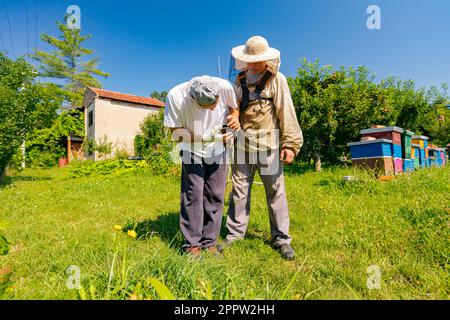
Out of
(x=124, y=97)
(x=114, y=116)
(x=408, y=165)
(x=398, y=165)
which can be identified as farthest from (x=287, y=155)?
(x=124, y=97)

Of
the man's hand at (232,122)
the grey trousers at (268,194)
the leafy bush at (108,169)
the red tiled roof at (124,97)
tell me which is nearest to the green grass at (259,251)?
the grey trousers at (268,194)

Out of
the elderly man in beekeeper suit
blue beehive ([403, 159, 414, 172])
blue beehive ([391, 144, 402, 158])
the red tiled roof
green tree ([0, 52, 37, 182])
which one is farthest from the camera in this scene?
the red tiled roof

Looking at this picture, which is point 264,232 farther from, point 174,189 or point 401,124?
point 401,124

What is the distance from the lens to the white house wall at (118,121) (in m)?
19.7

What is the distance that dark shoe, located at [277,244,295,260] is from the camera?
230 centimetres

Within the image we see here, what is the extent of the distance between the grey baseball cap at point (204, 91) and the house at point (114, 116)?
64.7ft

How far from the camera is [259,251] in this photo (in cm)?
243

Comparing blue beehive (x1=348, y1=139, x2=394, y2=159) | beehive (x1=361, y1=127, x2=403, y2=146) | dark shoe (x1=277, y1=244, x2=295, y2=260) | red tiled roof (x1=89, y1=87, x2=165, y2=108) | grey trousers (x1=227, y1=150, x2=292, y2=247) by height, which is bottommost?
dark shoe (x1=277, y1=244, x2=295, y2=260)

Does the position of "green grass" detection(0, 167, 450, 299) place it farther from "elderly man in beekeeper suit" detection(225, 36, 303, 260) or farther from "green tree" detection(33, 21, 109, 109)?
"green tree" detection(33, 21, 109, 109)

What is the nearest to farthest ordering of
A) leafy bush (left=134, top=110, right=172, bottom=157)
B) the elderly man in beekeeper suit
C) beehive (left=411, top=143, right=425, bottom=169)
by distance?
the elderly man in beekeeper suit → beehive (left=411, top=143, right=425, bottom=169) → leafy bush (left=134, top=110, right=172, bottom=157)

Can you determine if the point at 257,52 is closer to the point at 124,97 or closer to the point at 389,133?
the point at 389,133

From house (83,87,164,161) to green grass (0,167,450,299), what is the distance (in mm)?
16722

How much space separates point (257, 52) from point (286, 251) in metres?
1.81

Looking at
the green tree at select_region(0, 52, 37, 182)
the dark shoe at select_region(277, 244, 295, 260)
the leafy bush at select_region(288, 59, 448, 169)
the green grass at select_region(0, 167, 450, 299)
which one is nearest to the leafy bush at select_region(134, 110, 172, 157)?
the green tree at select_region(0, 52, 37, 182)
